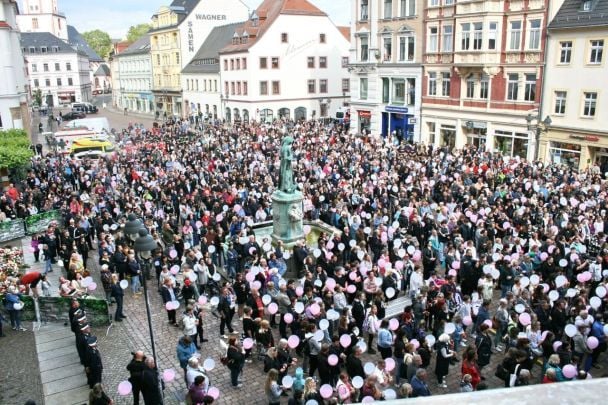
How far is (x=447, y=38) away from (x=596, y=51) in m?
11.0

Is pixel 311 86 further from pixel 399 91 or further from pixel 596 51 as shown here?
pixel 596 51

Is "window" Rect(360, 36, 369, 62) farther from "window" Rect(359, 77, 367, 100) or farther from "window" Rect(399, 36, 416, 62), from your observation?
"window" Rect(399, 36, 416, 62)

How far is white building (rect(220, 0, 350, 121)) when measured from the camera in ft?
182

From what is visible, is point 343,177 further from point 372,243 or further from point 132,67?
point 132,67

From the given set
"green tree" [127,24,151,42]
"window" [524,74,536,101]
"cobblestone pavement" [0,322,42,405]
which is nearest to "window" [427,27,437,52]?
"window" [524,74,536,101]

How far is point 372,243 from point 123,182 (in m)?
16.1

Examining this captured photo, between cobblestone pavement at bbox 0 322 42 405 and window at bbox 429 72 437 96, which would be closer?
cobblestone pavement at bbox 0 322 42 405

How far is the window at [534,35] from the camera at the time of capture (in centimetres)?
3158

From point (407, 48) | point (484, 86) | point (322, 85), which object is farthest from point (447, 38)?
point (322, 85)

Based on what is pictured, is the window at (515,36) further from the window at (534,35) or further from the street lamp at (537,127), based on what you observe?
the street lamp at (537,127)

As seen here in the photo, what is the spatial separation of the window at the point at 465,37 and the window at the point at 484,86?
2415 millimetres

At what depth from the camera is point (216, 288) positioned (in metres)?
14.9

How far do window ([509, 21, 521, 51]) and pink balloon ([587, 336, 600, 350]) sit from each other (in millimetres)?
27016

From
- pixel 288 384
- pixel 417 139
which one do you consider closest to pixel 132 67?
pixel 417 139
